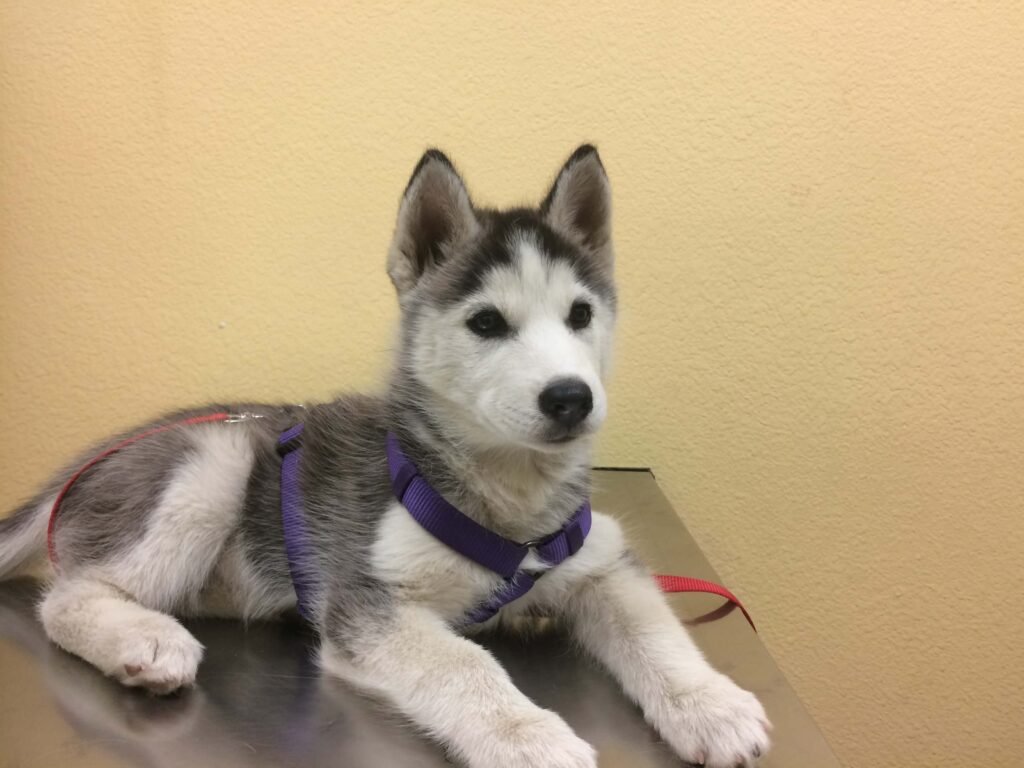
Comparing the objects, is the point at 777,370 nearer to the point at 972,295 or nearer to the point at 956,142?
the point at 972,295

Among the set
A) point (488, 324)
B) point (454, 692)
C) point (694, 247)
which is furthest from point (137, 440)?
point (694, 247)

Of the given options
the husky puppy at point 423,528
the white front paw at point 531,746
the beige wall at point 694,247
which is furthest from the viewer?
the beige wall at point 694,247

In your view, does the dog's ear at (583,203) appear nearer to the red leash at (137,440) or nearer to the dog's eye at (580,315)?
the dog's eye at (580,315)

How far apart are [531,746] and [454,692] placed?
14 cm

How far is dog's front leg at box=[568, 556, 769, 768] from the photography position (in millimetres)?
923

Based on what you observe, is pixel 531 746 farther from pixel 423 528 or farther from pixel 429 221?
pixel 429 221

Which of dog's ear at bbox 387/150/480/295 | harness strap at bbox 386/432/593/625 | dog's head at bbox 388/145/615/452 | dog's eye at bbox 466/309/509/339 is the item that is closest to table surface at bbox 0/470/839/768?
harness strap at bbox 386/432/593/625

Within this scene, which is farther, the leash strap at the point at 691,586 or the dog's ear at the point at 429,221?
the leash strap at the point at 691,586

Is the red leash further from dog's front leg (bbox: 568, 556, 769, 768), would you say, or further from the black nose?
the black nose

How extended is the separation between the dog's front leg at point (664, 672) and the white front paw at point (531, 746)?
14cm

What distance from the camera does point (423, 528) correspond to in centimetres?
117

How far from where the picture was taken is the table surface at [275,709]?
93 centimetres

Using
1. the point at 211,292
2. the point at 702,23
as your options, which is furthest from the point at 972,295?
the point at 211,292

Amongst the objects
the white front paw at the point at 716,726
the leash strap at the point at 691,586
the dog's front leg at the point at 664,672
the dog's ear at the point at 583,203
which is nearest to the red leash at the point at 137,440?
the leash strap at the point at 691,586
